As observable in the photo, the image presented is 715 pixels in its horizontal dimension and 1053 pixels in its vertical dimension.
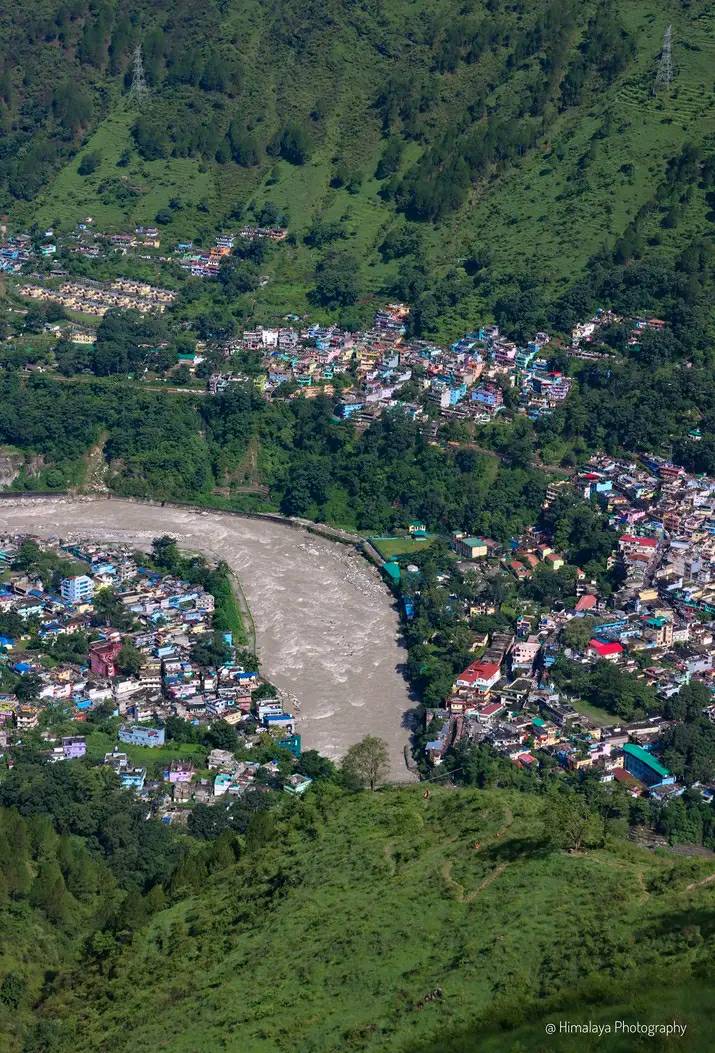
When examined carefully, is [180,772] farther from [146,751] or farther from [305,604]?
[305,604]

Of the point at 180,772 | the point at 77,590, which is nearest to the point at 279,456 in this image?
the point at 77,590

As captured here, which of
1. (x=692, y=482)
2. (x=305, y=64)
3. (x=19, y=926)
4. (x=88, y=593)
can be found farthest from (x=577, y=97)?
(x=19, y=926)

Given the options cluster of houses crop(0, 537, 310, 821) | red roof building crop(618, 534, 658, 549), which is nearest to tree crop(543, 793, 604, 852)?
cluster of houses crop(0, 537, 310, 821)

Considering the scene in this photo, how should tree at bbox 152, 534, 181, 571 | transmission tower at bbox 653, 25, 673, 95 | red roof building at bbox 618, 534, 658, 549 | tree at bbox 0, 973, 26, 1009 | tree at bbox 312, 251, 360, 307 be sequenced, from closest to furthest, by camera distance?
1. tree at bbox 0, 973, 26, 1009
2. red roof building at bbox 618, 534, 658, 549
3. tree at bbox 152, 534, 181, 571
4. tree at bbox 312, 251, 360, 307
5. transmission tower at bbox 653, 25, 673, 95

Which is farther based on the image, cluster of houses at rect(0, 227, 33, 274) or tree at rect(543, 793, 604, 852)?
cluster of houses at rect(0, 227, 33, 274)

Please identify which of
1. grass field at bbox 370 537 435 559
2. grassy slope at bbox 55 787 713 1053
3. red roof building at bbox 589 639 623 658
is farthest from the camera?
grass field at bbox 370 537 435 559

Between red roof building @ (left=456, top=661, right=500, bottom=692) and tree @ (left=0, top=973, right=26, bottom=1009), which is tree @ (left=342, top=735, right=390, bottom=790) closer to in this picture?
red roof building @ (left=456, top=661, right=500, bottom=692)
